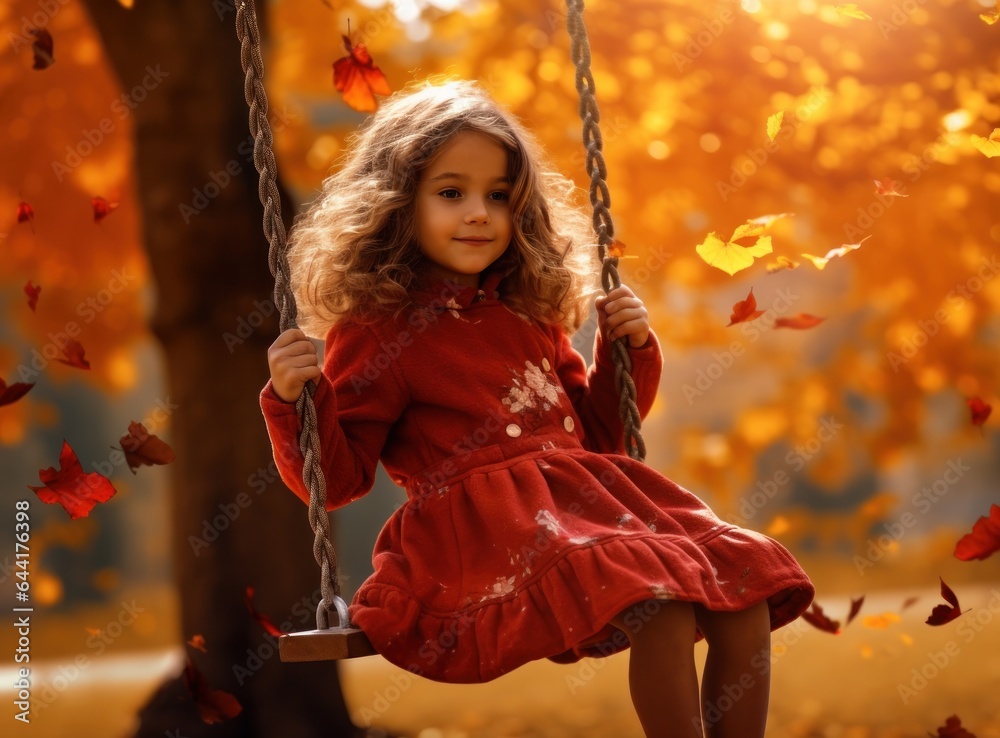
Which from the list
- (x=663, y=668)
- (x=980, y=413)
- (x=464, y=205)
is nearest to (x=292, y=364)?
(x=464, y=205)

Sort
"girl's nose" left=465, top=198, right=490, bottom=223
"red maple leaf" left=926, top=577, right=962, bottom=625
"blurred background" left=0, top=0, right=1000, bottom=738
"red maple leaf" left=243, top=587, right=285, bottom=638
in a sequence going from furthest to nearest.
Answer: "blurred background" left=0, top=0, right=1000, bottom=738 < "red maple leaf" left=243, top=587, right=285, bottom=638 < "red maple leaf" left=926, top=577, right=962, bottom=625 < "girl's nose" left=465, top=198, right=490, bottom=223

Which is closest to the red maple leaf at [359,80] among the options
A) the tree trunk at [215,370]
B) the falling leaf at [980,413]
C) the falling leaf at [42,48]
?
the tree trunk at [215,370]

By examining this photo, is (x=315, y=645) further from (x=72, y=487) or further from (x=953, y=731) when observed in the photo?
(x=953, y=731)

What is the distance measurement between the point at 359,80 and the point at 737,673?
2520 millimetres

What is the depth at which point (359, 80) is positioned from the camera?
12.8 ft

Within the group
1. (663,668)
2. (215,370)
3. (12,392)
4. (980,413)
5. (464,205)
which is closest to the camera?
(663,668)

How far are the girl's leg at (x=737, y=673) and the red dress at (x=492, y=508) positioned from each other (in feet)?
0.18

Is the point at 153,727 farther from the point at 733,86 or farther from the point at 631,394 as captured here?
the point at 733,86

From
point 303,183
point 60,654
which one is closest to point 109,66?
point 303,183

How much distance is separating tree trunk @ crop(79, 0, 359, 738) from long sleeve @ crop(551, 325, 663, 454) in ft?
5.98

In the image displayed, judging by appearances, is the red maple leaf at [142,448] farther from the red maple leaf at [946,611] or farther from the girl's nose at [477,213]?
the red maple leaf at [946,611]

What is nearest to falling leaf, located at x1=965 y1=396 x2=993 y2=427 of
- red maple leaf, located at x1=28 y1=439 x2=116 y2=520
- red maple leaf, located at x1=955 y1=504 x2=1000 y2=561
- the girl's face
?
red maple leaf, located at x1=955 y1=504 x2=1000 y2=561

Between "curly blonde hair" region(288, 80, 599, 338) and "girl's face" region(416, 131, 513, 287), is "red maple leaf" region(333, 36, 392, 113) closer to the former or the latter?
"curly blonde hair" region(288, 80, 599, 338)

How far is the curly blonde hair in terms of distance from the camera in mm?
2506
